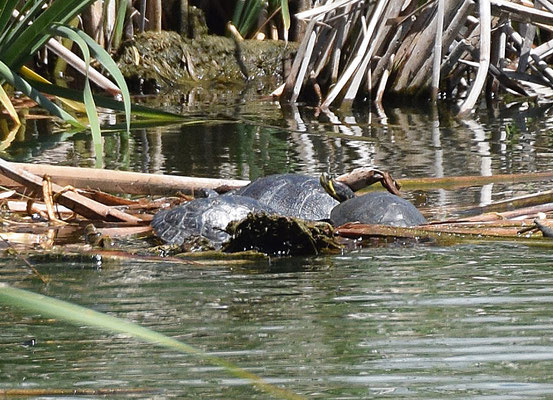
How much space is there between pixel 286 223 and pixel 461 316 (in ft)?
3.80

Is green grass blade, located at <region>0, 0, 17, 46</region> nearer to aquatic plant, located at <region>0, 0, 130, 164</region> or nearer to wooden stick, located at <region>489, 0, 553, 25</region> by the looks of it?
aquatic plant, located at <region>0, 0, 130, 164</region>

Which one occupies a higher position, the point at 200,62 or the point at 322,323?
the point at 200,62

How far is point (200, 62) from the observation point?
1010 centimetres

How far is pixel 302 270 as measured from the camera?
2.95m

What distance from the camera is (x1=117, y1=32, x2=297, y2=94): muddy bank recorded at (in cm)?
959

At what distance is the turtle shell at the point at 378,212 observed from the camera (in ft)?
11.7

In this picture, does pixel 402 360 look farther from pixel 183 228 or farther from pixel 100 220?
pixel 100 220

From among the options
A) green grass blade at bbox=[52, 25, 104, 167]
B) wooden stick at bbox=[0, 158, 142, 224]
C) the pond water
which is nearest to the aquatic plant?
green grass blade at bbox=[52, 25, 104, 167]

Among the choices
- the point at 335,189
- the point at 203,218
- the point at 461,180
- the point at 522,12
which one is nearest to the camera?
the point at 203,218

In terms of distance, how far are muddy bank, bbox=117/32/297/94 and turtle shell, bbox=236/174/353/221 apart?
552 centimetres

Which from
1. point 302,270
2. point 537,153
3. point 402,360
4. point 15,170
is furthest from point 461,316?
point 537,153

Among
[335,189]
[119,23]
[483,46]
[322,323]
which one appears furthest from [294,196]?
[119,23]

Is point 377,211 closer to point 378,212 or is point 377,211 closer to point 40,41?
point 378,212

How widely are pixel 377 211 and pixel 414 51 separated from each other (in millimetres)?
4127
